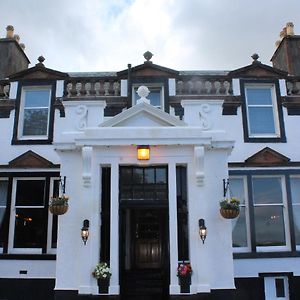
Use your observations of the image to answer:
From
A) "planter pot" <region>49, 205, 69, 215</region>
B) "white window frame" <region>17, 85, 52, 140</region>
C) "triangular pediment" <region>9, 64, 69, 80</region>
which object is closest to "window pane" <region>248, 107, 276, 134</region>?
"triangular pediment" <region>9, 64, 69, 80</region>

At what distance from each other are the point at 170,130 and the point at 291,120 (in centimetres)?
498

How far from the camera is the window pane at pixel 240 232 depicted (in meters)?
11.2

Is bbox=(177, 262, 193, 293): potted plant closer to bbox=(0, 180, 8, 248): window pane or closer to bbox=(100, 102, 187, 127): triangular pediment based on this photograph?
bbox=(100, 102, 187, 127): triangular pediment

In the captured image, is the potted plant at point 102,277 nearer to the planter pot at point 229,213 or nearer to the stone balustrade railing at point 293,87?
the planter pot at point 229,213

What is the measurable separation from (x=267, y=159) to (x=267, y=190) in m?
0.92

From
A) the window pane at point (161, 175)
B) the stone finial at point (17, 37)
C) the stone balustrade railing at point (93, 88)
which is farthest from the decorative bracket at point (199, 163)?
the stone finial at point (17, 37)

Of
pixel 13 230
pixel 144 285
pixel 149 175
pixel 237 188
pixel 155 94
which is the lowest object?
pixel 144 285

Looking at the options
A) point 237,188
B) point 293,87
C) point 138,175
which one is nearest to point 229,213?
point 138,175

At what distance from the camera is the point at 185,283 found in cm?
800

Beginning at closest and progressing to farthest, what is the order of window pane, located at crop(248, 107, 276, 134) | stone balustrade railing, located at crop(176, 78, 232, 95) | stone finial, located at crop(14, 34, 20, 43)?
window pane, located at crop(248, 107, 276, 134) → stone balustrade railing, located at crop(176, 78, 232, 95) → stone finial, located at crop(14, 34, 20, 43)

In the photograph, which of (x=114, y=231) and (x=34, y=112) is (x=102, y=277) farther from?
(x=34, y=112)

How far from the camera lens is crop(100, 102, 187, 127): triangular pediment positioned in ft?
29.2

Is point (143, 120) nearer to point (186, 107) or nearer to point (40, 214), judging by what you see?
point (186, 107)

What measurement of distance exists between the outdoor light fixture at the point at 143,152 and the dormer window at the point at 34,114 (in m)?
4.18
